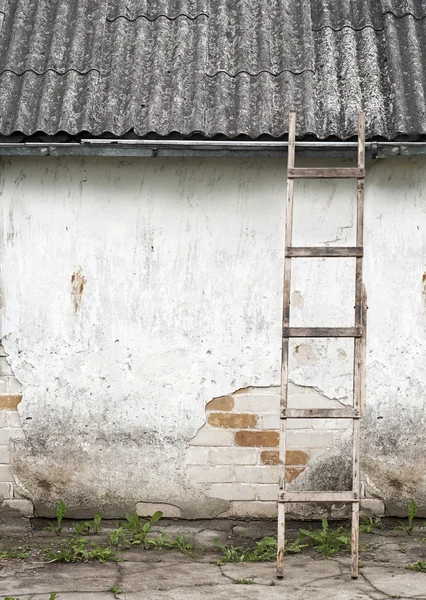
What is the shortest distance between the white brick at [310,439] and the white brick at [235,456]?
0.75 ft

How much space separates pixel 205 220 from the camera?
523 cm

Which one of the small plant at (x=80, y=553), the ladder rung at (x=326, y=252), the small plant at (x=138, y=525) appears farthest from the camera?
the small plant at (x=138, y=525)

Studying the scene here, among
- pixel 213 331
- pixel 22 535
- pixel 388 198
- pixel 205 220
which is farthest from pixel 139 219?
pixel 22 535

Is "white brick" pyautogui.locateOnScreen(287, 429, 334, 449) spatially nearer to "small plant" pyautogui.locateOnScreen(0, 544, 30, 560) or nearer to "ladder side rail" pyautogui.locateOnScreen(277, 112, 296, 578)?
"ladder side rail" pyautogui.locateOnScreen(277, 112, 296, 578)

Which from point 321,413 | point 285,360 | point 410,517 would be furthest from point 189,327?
point 410,517

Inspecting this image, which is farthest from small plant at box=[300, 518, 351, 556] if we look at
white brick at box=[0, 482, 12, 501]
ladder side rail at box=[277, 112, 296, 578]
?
white brick at box=[0, 482, 12, 501]

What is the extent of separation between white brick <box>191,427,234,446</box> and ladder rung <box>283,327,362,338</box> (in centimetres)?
95

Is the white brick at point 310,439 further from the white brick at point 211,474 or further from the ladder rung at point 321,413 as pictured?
the ladder rung at point 321,413

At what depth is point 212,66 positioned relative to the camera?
5379 millimetres

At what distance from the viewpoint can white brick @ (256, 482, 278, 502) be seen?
17.2 feet

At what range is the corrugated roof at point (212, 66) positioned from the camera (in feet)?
16.4

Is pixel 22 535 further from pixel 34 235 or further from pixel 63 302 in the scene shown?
pixel 34 235

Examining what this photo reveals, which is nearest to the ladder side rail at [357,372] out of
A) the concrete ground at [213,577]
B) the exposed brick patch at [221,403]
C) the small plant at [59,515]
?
the concrete ground at [213,577]

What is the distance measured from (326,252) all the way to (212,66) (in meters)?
1.54
